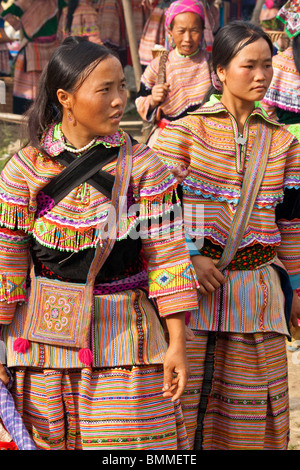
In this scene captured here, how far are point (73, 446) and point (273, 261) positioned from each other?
1.20 meters

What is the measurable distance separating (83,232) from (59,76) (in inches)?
20.5

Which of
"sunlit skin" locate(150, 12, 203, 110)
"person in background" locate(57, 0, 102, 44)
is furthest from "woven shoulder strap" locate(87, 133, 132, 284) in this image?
"person in background" locate(57, 0, 102, 44)

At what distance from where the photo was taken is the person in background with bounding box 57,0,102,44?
448 inches

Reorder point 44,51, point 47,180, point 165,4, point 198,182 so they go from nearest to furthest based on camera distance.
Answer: point 47,180 → point 198,182 → point 44,51 → point 165,4

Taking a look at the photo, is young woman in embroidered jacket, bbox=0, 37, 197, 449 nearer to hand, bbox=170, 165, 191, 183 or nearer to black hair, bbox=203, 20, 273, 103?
hand, bbox=170, 165, 191, 183

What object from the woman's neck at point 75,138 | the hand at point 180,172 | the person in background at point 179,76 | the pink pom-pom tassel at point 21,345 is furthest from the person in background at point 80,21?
the pink pom-pom tassel at point 21,345

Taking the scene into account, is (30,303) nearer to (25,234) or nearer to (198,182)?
(25,234)

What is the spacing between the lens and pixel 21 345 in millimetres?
2539

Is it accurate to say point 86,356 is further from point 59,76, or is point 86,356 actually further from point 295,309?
point 295,309

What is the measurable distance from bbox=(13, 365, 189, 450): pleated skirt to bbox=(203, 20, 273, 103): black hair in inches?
55.3

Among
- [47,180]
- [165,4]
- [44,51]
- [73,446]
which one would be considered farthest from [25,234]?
[165,4]

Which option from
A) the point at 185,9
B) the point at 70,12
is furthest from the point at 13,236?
the point at 70,12

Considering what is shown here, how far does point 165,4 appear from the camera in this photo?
36.8ft

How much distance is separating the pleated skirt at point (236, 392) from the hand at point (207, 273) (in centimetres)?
25
